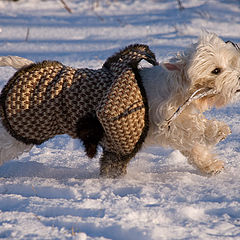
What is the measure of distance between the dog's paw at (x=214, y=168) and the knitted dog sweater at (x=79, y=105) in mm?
625

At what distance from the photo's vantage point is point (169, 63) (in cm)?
289

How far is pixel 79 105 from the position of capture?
3.13 m

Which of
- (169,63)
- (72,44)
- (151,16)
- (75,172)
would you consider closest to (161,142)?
(169,63)

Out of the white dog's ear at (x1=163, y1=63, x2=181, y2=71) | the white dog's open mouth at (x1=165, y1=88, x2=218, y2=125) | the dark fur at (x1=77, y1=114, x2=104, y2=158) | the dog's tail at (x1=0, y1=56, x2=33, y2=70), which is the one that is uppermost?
the white dog's ear at (x1=163, y1=63, x2=181, y2=71)

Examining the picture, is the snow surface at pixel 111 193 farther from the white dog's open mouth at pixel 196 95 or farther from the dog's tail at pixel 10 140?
the white dog's open mouth at pixel 196 95

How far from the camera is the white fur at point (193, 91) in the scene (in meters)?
2.85

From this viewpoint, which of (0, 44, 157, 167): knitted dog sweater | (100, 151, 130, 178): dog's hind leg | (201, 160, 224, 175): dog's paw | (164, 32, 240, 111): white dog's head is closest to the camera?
(164, 32, 240, 111): white dog's head

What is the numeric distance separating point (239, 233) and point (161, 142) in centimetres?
102

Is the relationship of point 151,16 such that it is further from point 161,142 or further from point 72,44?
point 161,142

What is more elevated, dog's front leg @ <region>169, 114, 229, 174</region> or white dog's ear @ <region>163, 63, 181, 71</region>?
white dog's ear @ <region>163, 63, 181, 71</region>

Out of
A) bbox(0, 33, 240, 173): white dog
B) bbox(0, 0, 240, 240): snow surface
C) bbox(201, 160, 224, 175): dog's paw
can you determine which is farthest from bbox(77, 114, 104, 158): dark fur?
bbox(201, 160, 224, 175): dog's paw

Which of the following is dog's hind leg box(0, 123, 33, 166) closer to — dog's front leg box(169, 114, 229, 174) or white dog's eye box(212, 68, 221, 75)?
dog's front leg box(169, 114, 229, 174)

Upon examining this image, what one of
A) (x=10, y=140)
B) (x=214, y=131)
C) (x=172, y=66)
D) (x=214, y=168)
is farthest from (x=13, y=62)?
(x=214, y=168)

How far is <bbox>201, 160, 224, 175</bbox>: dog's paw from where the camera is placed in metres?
3.39
